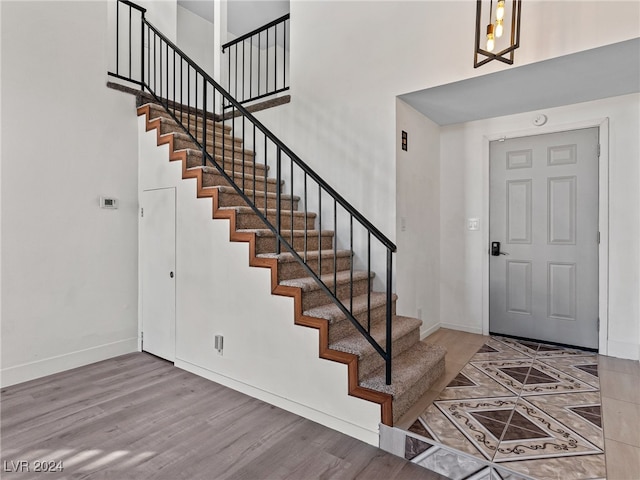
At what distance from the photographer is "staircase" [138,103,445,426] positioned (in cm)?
236

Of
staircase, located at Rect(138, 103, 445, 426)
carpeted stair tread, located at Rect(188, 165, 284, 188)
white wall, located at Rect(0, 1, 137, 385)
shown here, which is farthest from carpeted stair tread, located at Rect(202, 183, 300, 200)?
white wall, located at Rect(0, 1, 137, 385)

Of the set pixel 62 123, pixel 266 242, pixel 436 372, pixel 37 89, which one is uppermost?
pixel 37 89

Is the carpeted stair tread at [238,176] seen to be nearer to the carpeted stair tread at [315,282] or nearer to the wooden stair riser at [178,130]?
the wooden stair riser at [178,130]

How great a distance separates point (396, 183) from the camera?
340 centimetres

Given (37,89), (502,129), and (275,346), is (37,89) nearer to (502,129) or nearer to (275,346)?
(275,346)

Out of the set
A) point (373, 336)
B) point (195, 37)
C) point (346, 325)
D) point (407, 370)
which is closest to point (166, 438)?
point (346, 325)

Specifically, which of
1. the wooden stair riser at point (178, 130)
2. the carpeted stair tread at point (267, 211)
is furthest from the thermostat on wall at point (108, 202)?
the carpeted stair tread at point (267, 211)

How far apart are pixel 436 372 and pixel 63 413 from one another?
267 centimetres

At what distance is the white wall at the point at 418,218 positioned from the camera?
3504 millimetres

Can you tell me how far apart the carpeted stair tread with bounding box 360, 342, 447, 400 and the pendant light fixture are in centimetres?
215

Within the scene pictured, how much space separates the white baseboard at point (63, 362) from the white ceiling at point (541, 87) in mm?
3599

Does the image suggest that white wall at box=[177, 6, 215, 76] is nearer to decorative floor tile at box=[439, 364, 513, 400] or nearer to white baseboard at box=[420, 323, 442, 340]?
white baseboard at box=[420, 323, 442, 340]

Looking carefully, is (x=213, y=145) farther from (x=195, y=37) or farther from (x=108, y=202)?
(x=195, y=37)

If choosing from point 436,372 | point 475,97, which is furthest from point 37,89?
point 436,372
